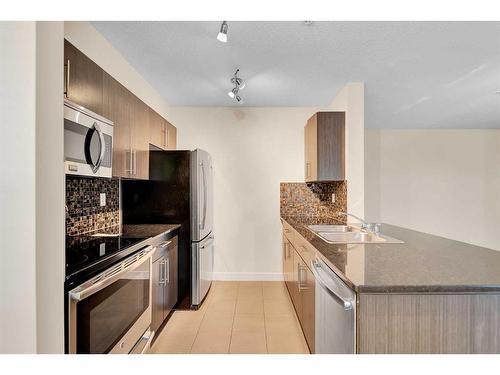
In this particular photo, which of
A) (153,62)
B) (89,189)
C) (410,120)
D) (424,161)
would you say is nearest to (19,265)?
(89,189)

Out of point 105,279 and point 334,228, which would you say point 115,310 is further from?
point 334,228

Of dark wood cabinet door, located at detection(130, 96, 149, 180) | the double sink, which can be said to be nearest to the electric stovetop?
dark wood cabinet door, located at detection(130, 96, 149, 180)

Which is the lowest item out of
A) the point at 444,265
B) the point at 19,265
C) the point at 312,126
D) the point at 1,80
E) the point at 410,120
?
the point at 444,265

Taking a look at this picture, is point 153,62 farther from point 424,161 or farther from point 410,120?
point 424,161

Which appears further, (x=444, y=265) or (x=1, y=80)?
(x=444, y=265)

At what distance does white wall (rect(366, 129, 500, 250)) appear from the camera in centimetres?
515

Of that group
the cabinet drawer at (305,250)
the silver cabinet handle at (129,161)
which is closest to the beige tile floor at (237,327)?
the cabinet drawer at (305,250)

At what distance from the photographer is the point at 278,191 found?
4.14 meters

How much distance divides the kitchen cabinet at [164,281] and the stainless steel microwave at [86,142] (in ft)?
2.79

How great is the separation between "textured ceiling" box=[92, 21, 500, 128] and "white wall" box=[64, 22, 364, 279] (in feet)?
0.79

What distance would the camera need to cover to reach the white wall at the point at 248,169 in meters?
4.14

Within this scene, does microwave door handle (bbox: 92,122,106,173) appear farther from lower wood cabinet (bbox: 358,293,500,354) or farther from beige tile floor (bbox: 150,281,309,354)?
lower wood cabinet (bbox: 358,293,500,354)

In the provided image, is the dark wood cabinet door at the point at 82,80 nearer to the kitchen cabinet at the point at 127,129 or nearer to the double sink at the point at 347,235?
the kitchen cabinet at the point at 127,129
